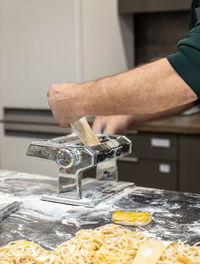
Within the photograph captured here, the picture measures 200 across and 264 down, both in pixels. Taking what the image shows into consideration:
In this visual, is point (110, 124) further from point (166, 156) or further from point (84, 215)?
point (166, 156)

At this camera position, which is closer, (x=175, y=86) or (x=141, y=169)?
(x=175, y=86)

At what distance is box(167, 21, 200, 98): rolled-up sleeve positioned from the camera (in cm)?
136

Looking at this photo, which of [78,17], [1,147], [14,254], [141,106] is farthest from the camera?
[1,147]

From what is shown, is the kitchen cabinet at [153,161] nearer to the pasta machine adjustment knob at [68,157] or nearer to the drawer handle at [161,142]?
the drawer handle at [161,142]

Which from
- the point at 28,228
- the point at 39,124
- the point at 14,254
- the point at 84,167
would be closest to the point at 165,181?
the point at 39,124

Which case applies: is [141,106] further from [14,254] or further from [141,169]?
[141,169]

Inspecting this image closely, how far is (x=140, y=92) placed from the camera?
57.3 inches

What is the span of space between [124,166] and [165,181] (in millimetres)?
290

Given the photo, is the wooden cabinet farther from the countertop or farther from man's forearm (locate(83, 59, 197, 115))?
man's forearm (locate(83, 59, 197, 115))

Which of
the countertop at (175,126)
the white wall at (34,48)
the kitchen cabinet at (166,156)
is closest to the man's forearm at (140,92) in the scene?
the countertop at (175,126)

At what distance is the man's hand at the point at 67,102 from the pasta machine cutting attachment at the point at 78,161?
9 cm

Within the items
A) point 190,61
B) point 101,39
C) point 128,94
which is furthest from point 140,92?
point 101,39

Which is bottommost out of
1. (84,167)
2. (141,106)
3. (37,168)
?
(37,168)

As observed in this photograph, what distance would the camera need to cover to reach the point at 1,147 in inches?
142
